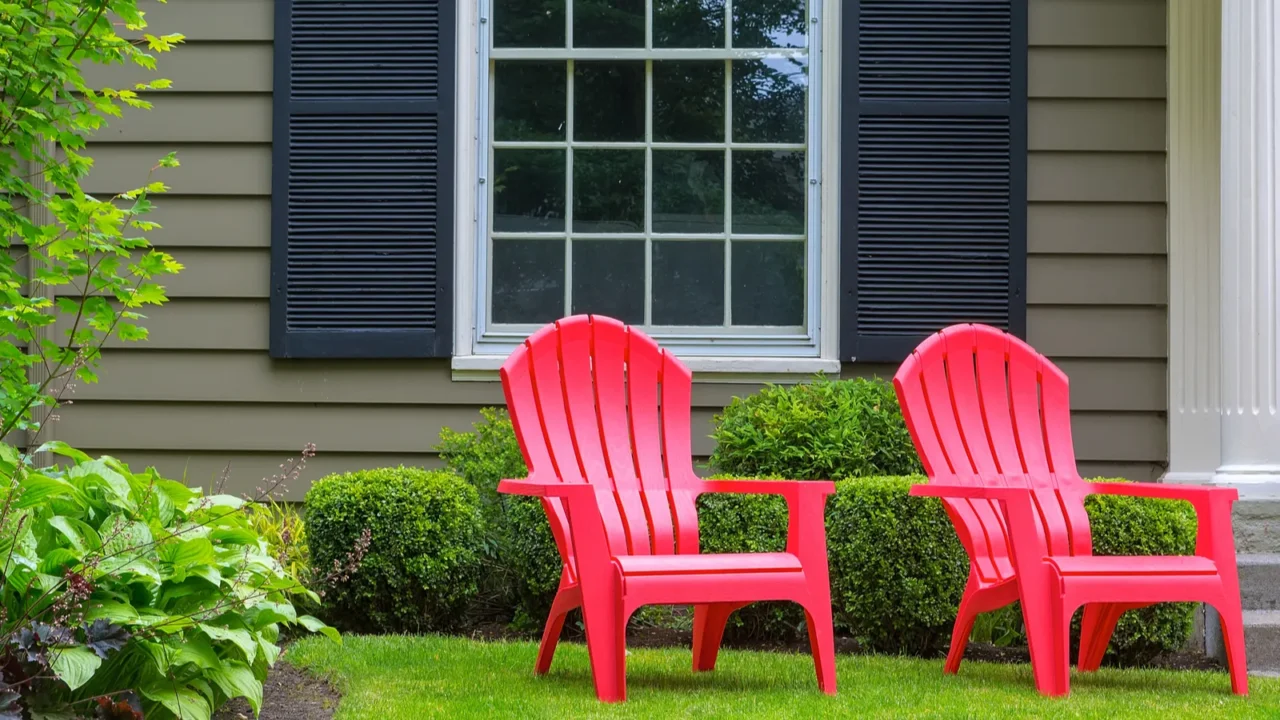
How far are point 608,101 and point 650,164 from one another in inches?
12.0

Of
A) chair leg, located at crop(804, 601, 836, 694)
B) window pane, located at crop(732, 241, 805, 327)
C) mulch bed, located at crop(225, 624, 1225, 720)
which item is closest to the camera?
mulch bed, located at crop(225, 624, 1225, 720)

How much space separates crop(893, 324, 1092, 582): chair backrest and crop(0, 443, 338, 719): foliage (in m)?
1.81

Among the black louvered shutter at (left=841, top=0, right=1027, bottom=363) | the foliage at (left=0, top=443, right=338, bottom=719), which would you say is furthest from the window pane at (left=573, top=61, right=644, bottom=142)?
the foliage at (left=0, top=443, right=338, bottom=719)

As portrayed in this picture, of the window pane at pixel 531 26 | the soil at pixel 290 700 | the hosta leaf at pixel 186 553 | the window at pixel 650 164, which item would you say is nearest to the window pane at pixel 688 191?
the window at pixel 650 164

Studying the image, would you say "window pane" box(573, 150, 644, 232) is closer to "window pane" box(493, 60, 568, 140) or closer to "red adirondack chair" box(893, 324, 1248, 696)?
"window pane" box(493, 60, 568, 140)

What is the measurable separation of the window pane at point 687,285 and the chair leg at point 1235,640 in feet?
→ 7.49

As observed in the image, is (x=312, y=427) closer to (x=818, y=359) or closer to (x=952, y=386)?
(x=818, y=359)

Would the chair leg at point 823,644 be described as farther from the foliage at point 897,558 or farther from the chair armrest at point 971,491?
the foliage at point 897,558

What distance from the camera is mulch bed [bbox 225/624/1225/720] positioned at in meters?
3.08

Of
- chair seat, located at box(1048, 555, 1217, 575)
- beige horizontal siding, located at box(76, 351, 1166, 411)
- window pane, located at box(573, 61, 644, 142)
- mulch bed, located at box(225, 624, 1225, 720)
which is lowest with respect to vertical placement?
mulch bed, located at box(225, 624, 1225, 720)

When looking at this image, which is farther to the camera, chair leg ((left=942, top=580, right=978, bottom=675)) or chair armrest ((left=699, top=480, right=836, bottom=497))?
chair leg ((left=942, top=580, right=978, bottom=675))

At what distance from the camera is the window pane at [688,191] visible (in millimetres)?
5207

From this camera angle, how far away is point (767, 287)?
5.19 metres

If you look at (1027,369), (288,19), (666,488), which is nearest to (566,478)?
(666,488)
